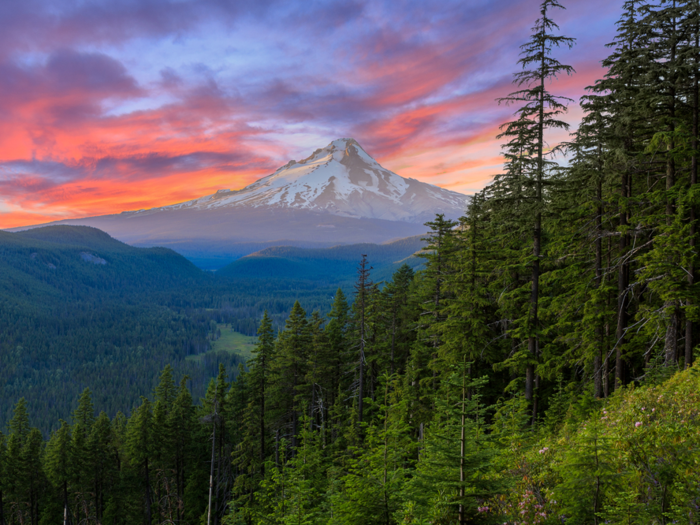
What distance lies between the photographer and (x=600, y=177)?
14.8 metres

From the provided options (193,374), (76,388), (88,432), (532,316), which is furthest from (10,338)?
(532,316)

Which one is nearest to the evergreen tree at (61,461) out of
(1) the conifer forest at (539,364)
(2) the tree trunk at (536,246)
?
(1) the conifer forest at (539,364)

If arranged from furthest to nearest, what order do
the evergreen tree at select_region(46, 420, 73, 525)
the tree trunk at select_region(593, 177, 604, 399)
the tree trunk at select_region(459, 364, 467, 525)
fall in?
the evergreen tree at select_region(46, 420, 73, 525) < the tree trunk at select_region(593, 177, 604, 399) < the tree trunk at select_region(459, 364, 467, 525)

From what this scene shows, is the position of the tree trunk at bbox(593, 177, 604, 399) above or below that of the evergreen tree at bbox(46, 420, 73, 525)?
above

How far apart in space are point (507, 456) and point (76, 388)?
156856 mm

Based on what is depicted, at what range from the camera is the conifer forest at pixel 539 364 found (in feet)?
20.9

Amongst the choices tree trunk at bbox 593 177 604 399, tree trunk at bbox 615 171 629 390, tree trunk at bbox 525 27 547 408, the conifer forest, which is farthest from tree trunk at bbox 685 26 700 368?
tree trunk at bbox 525 27 547 408

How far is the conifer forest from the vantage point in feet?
20.9

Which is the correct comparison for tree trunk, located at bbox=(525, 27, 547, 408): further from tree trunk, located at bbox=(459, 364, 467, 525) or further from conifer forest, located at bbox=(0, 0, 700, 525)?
tree trunk, located at bbox=(459, 364, 467, 525)

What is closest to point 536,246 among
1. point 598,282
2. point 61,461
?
point 598,282

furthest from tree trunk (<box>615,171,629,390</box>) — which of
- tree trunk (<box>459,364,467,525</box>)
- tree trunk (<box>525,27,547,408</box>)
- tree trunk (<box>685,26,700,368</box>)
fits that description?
tree trunk (<box>459,364,467,525</box>)

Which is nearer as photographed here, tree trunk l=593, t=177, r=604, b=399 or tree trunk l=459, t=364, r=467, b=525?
tree trunk l=459, t=364, r=467, b=525

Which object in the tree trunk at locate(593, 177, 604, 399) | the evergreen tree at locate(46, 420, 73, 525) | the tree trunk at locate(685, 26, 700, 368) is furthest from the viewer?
the evergreen tree at locate(46, 420, 73, 525)

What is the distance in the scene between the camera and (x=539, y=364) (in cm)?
1627
